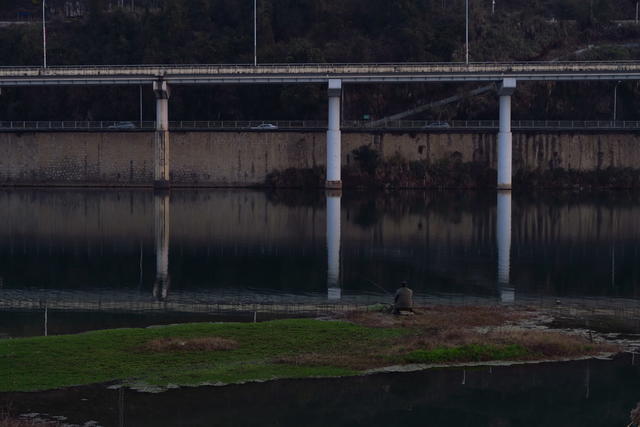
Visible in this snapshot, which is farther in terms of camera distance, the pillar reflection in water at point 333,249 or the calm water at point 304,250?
the pillar reflection in water at point 333,249

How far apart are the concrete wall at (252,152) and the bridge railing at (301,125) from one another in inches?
27.1

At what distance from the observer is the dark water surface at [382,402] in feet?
74.8

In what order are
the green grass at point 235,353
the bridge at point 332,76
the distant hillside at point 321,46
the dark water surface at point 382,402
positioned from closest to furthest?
the dark water surface at point 382,402, the green grass at point 235,353, the bridge at point 332,76, the distant hillside at point 321,46

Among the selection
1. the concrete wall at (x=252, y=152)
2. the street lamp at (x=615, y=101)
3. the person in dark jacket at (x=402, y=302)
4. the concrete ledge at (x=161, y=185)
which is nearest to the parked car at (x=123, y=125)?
the concrete wall at (x=252, y=152)

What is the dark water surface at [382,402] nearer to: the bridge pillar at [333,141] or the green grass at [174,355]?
the green grass at [174,355]

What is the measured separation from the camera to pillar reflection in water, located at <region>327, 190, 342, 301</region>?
40.0m

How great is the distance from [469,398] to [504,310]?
10.8 meters

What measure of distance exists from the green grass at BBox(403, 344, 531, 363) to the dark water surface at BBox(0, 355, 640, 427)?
0.78 metres

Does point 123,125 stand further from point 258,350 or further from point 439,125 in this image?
point 258,350

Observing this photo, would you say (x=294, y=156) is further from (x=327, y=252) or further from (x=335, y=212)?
(x=327, y=252)

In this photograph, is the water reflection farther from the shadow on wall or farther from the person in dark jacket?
the shadow on wall

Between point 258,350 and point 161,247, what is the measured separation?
1036 inches

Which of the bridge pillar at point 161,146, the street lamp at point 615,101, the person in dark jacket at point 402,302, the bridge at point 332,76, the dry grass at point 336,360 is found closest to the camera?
the dry grass at point 336,360

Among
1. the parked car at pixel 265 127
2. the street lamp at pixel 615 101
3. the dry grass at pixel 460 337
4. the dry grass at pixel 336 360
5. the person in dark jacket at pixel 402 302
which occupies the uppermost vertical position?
the street lamp at pixel 615 101
